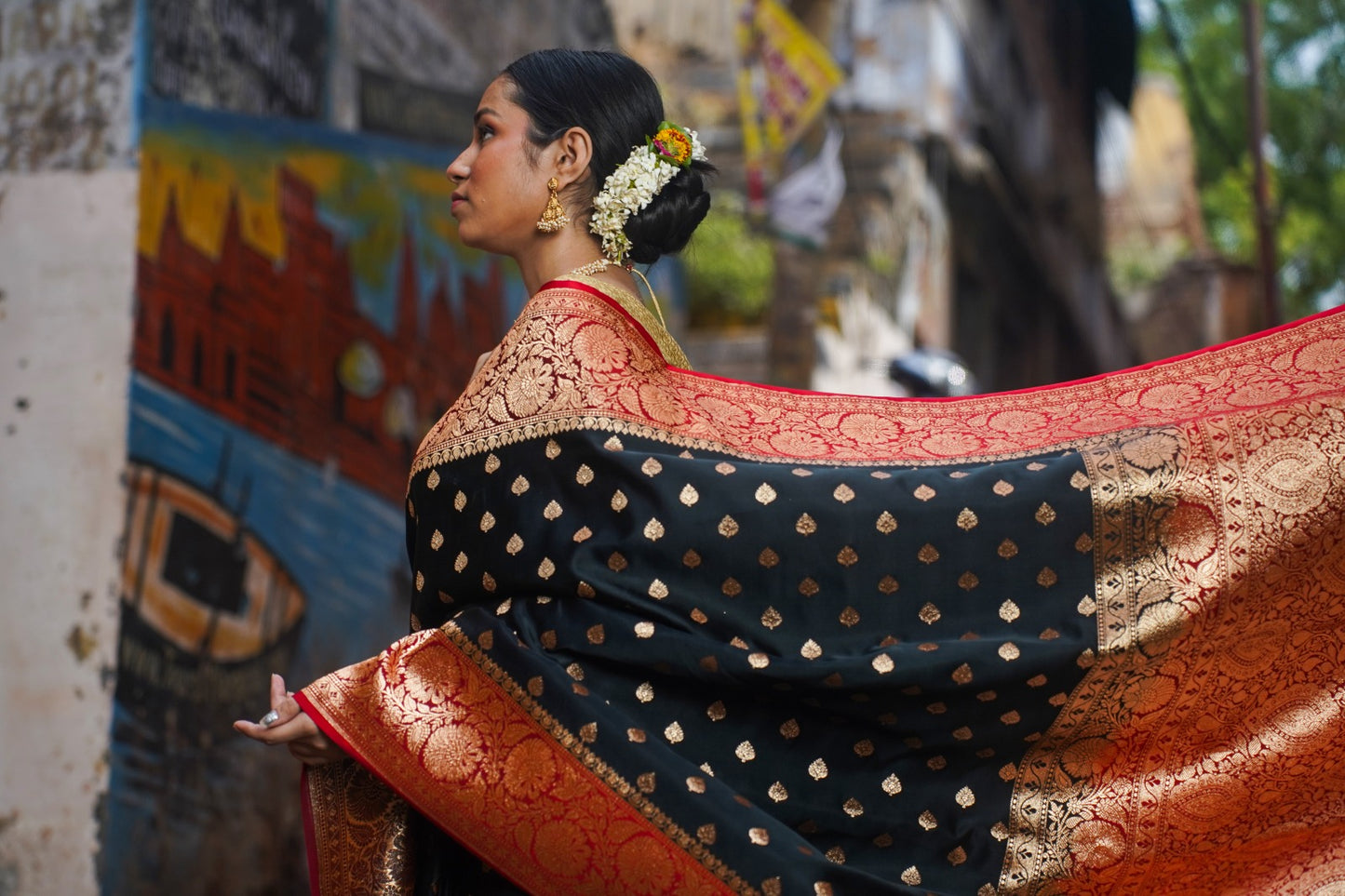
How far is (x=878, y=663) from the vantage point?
2439 millimetres

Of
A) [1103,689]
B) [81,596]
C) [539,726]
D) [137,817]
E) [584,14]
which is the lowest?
[137,817]

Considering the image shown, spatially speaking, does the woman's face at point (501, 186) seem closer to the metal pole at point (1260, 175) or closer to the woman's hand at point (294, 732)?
the woman's hand at point (294, 732)

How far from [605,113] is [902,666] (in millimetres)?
1297

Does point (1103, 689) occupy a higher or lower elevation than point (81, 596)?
higher

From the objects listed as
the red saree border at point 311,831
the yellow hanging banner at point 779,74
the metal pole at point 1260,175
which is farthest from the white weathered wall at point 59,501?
the metal pole at point 1260,175

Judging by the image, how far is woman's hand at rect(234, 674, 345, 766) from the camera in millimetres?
2525

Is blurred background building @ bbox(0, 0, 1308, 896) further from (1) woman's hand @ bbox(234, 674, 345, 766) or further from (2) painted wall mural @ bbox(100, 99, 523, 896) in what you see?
(1) woman's hand @ bbox(234, 674, 345, 766)

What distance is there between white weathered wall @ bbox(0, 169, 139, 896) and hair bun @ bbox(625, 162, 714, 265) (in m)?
2.01

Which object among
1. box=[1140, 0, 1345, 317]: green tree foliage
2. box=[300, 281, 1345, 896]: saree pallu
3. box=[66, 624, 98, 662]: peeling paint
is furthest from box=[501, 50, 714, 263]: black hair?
box=[1140, 0, 1345, 317]: green tree foliage

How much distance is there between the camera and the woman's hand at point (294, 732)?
253cm

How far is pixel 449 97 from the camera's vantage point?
6555 millimetres

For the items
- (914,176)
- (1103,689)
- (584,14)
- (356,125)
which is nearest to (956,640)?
(1103,689)

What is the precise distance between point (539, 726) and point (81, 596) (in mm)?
2240

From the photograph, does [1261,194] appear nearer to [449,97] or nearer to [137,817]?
[449,97]
